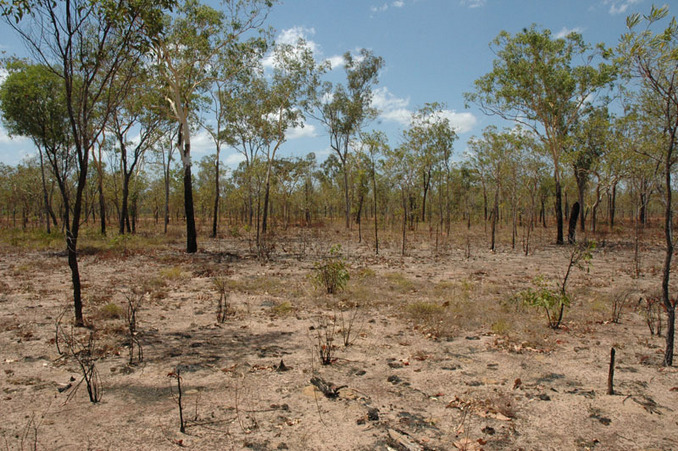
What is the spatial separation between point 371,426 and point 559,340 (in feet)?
13.0

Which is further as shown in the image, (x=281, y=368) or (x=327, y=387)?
(x=281, y=368)

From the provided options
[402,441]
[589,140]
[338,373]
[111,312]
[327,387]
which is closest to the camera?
[402,441]

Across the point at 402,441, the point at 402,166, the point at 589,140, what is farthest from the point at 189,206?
the point at 589,140

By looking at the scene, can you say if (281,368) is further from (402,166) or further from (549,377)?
(402,166)

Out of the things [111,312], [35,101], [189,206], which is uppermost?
[35,101]

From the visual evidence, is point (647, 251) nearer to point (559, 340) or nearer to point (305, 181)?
point (559, 340)

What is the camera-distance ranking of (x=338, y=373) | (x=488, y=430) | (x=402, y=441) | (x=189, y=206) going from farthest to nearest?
(x=189, y=206) < (x=338, y=373) < (x=488, y=430) < (x=402, y=441)

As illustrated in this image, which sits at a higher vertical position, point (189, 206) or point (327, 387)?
point (189, 206)

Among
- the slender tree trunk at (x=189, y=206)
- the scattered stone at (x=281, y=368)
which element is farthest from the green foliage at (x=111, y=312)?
the slender tree trunk at (x=189, y=206)

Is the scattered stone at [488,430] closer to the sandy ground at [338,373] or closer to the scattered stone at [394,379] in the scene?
the sandy ground at [338,373]

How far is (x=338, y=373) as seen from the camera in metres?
5.02

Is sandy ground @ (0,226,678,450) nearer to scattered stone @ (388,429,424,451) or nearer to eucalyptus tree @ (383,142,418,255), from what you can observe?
scattered stone @ (388,429,424,451)

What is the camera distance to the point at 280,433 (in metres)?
3.64

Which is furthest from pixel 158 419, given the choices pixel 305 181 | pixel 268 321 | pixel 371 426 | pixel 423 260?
pixel 305 181
